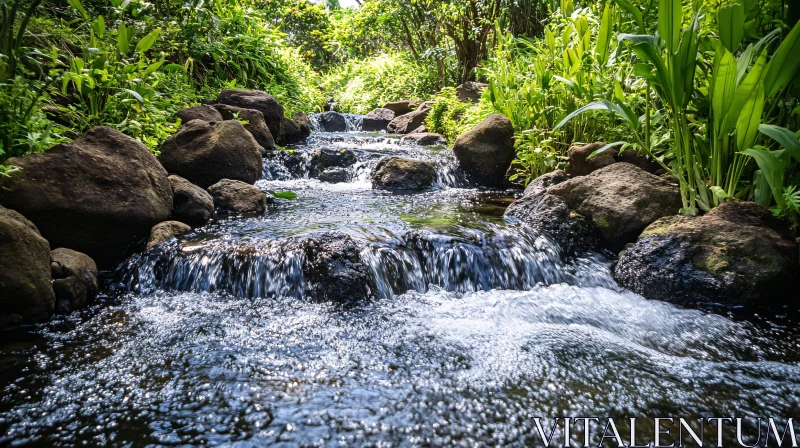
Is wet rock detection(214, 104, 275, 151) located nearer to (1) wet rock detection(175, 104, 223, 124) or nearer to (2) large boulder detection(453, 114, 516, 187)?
(1) wet rock detection(175, 104, 223, 124)

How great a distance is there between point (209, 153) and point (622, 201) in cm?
386

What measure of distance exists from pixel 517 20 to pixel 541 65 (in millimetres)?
4624

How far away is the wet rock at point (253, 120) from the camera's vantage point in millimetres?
6348

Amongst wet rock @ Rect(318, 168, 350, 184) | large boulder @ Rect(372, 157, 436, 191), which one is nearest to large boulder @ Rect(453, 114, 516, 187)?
large boulder @ Rect(372, 157, 436, 191)

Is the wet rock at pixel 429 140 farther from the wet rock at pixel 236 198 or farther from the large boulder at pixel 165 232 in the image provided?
the large boulder at pixel 165 232

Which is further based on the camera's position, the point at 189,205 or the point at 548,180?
the point at 548,180

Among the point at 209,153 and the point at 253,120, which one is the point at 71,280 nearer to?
the point at 209,153

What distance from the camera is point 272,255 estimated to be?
321 cm

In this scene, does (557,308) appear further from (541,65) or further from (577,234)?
(541,65)

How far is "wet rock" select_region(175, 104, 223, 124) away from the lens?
5.58 m

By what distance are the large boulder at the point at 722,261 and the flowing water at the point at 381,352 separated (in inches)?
6.5

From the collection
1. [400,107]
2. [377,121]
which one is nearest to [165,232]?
[377,121]

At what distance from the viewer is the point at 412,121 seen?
10234mm

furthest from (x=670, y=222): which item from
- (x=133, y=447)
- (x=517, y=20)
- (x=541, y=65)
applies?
(x=517, y=20)
